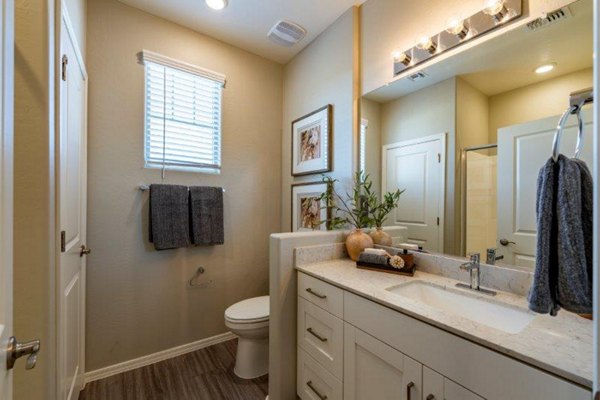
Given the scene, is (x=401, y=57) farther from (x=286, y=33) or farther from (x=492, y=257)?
(x=492, y=257)

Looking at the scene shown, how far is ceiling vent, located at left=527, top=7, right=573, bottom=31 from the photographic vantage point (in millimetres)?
1043

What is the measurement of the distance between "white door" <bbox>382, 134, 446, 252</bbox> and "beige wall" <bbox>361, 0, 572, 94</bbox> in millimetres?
489

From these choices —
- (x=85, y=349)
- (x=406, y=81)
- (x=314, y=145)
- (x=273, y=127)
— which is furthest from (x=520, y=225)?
(x=85, y=349)

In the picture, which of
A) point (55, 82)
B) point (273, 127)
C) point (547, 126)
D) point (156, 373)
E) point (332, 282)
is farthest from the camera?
point (273, 127)

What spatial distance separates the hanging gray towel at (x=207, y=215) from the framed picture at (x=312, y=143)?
0.75 metres

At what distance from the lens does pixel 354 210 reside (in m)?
1.79

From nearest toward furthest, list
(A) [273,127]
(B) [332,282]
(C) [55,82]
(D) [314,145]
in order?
(C) [55,82], (B) [332,282], (D) [314,145], (A) [273,127]

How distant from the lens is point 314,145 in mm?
2207

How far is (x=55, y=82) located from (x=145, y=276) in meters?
1.44

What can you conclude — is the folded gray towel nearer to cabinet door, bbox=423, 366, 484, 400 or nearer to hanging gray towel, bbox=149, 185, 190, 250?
cabinet door, bbox=423, 366, 484, 400

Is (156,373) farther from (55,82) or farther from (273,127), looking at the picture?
(273,127)

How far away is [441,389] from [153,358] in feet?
6.69

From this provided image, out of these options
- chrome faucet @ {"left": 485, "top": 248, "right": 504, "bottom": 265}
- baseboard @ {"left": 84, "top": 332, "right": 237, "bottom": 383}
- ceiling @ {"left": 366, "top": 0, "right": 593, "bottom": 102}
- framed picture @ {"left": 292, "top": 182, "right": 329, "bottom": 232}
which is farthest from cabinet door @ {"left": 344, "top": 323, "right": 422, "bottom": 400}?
baseboard @ {"left": 84, "top": 332, "right": 237, "bottom": 383}

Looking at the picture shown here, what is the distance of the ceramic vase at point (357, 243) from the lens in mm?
1625
